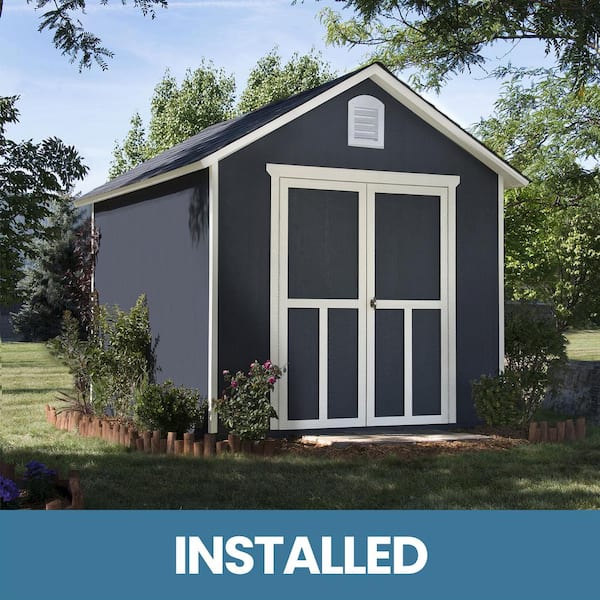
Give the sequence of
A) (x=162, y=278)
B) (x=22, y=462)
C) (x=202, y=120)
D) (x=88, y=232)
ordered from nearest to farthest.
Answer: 1. (x=22, y=462)
2. (x=162, y=278)
3. (x=88, y=232)
4. (x=202, y=120)

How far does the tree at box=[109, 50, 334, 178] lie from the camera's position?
104 ft

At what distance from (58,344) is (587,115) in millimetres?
9839

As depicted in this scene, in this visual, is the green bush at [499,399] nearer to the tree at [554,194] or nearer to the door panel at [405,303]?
the door panel at [405,303]

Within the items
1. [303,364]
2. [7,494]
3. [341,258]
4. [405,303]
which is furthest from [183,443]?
[7,494]

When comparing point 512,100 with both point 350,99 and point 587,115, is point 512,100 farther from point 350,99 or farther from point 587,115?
point 350,99

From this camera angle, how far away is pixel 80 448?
380 inches

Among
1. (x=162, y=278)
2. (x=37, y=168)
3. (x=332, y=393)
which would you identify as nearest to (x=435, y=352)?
(x=332, y=393)

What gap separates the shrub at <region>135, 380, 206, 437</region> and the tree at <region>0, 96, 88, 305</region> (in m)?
2.63

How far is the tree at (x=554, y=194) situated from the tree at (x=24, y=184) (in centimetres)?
776

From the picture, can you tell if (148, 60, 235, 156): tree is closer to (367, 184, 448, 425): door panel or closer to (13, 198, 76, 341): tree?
(13, 198, 76, 341): tree

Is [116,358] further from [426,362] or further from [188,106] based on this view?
[188,106]

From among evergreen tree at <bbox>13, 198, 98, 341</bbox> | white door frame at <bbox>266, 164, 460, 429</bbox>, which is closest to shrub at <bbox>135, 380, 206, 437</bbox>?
white door frame at <bbox>266, 164, 460, 429</bbox>

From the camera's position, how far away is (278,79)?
110 ft

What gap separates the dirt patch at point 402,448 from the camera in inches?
364
